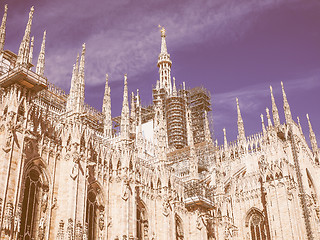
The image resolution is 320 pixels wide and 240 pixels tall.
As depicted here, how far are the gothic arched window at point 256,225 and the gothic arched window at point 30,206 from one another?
28.4 meters

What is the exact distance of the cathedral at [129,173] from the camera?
2361 cm

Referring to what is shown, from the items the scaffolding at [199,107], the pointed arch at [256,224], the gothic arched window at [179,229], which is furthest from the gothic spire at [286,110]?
the gothic arched window at [179,229]

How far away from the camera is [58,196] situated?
82.4ft

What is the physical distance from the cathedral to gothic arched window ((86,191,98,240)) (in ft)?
0.24

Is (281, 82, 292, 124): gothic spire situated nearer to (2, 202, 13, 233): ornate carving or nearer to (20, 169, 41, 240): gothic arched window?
(20, 169, 41, 240): gothic arched window

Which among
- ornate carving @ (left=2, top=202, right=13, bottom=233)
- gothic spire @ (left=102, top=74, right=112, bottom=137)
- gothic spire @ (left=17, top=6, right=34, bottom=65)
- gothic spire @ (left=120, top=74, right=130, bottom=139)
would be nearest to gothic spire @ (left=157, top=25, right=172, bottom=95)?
gothic spire @ (left=102, top=74, right=112, bottom=137)

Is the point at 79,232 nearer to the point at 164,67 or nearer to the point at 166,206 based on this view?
the point at 166,206

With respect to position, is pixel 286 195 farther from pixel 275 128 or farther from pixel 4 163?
pixel 4 163

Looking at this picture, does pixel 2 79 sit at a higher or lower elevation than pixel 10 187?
higher

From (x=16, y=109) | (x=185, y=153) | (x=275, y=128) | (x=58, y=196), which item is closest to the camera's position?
(x=16, y=109)

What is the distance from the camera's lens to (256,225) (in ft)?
146

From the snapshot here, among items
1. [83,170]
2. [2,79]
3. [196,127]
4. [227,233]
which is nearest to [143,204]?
[83,170]

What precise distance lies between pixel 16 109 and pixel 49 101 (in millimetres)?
16065

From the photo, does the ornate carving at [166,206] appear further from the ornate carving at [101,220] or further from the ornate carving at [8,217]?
the ornate carving at [8,217]
